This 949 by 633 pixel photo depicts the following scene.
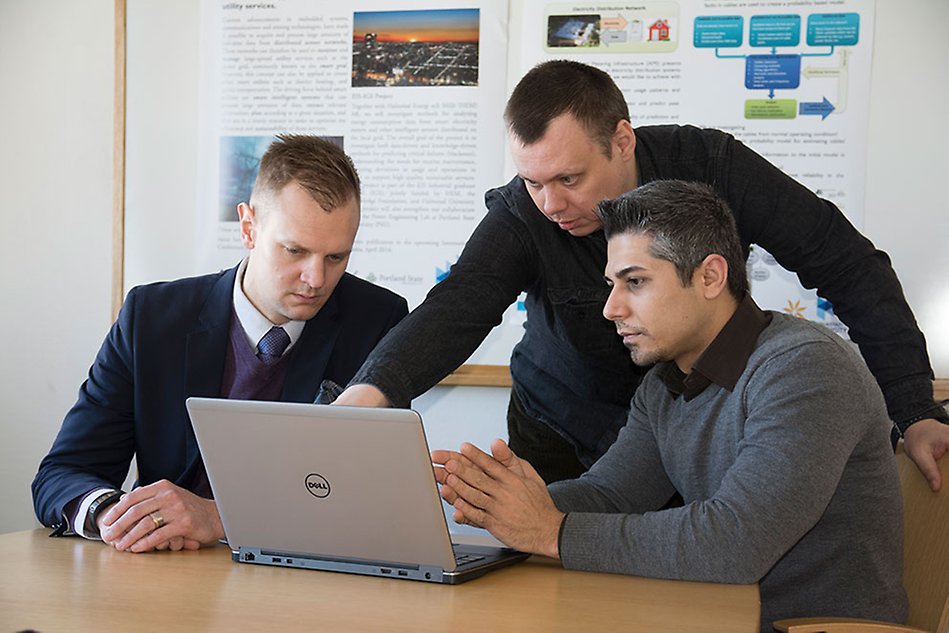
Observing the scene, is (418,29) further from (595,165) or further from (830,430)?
(830,430)

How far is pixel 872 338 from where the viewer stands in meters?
2.17

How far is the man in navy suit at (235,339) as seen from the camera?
2004 mm

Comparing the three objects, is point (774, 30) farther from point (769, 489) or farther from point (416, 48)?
point (769, 489)

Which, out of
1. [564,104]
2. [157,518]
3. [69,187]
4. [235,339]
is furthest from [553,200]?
[69,187]

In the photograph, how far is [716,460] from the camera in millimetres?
1754

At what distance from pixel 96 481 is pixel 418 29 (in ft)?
5.34

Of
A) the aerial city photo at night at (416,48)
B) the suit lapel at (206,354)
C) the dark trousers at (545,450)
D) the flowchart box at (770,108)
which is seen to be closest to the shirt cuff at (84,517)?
the suit lapel at (206,354)

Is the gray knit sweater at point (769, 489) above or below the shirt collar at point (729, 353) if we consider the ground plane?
below

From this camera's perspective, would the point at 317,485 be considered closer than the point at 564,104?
Yes

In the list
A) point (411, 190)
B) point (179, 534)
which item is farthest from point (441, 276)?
point (179, 534)

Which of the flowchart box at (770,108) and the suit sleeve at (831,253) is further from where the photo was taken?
the flowchart box at (770,108)

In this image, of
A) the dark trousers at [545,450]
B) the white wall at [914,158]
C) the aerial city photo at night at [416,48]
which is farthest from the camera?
the aerial city photo at night at [416,48]

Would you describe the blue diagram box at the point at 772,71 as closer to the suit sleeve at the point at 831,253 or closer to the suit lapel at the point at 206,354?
the suit sleeve at the point at 831,253

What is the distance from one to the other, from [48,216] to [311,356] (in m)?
1.55
